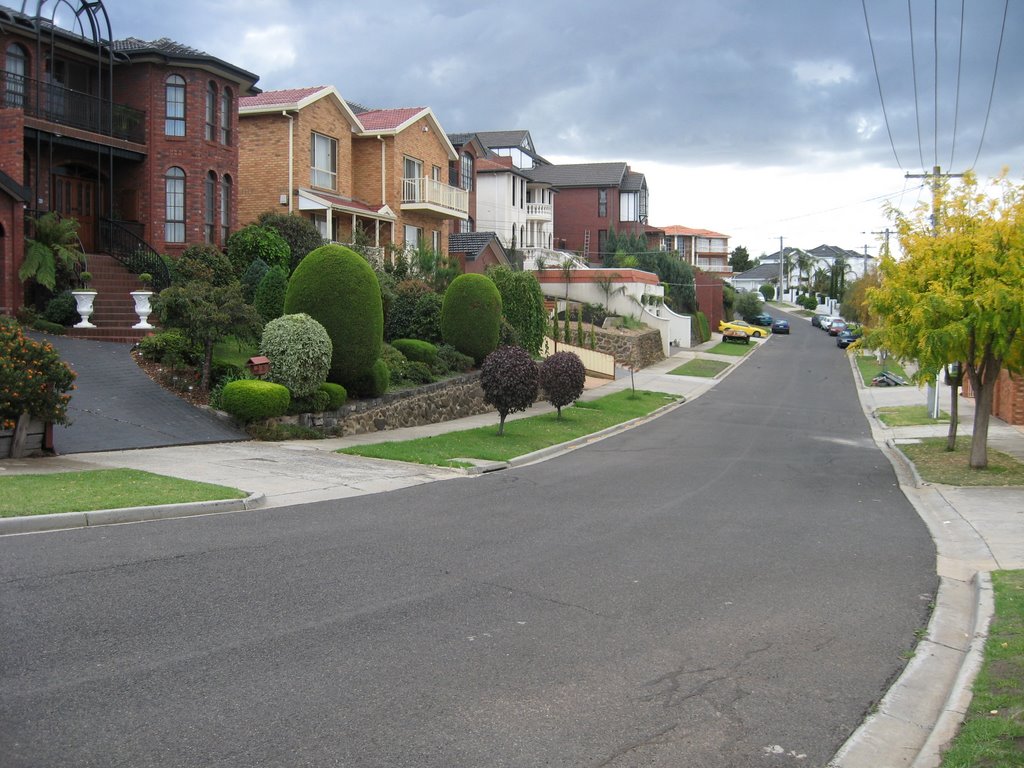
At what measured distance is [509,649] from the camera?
6941 millimetres

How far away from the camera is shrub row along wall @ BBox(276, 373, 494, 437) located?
21156 millimetres

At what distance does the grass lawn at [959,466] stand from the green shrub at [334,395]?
1247 cm

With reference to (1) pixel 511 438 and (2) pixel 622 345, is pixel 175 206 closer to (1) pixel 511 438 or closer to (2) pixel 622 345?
(1) pixel 511 438

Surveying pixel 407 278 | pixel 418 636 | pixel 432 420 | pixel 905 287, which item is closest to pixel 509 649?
pixel 418 636

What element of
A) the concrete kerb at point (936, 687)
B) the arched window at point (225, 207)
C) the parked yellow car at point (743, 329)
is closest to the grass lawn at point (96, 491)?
the concrete kerb at point (936, 687)

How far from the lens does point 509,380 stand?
2225 cm

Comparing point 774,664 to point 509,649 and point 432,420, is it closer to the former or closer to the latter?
point 509,649

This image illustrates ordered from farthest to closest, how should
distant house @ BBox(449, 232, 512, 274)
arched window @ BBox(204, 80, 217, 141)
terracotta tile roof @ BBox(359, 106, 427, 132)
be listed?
1. distant house @ BBox(449, 232, 512, 274)
2. terracotta tile roof @ BBox(359, 106, 427, 132)
3. arched window @ BBox(204, 80, 217, 141)

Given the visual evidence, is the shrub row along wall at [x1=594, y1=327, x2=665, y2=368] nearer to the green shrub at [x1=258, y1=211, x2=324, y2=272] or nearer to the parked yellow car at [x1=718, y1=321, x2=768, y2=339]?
the green shrub at [x1=258, y1=211, x2=324, y2=272]

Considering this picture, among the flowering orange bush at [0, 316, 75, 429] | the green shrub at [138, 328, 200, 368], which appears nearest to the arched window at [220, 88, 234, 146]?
the green shrub at [138, 328, 200, 368]

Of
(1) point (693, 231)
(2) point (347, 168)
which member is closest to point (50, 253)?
(2) point (347, 168)

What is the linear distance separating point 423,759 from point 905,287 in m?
16.6

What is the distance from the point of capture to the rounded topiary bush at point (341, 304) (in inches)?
845

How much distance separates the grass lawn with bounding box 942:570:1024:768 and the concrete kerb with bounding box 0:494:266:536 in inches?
349
